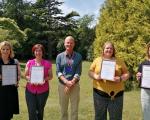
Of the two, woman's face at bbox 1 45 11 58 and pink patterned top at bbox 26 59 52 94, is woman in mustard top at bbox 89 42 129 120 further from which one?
woman's face at bbox 1 45 11 58

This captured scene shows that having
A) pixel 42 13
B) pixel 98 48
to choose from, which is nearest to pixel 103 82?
pixel 98 48

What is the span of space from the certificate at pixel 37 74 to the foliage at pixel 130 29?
9.18 meters

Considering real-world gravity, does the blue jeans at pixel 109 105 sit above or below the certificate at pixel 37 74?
below

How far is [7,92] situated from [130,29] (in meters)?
10.7

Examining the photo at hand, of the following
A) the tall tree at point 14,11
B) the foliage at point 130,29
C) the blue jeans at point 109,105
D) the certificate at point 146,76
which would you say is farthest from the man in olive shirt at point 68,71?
the tall tree at point 14,11

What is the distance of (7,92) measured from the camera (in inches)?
295

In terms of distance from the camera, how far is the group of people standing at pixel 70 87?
7.39 meters

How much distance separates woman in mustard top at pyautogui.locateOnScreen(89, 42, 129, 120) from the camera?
7365 mm

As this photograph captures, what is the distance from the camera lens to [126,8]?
18.0 metres

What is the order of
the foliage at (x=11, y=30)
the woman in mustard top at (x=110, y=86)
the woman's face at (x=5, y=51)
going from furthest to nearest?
1. the foliage at (x=11, y=30)
2. the woman in mustard top at (x=110, y=86)
3. the woman's face at (x=5, y=51)

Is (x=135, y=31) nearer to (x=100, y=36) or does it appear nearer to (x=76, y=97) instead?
(x=100, y=36)

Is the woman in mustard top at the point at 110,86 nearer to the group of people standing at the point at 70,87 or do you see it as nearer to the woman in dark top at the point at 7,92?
the group of people standing at the point at 70,87

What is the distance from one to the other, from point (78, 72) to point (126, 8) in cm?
1074

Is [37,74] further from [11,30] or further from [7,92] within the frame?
[11,30]
